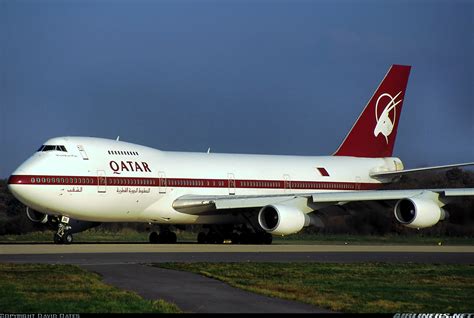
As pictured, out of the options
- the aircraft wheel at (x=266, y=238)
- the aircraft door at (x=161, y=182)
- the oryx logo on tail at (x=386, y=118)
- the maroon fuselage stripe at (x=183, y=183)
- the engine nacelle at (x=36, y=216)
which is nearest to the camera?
the maroon fuselage stripe at (x=183, y=183)

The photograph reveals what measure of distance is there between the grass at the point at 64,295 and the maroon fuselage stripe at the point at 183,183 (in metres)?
13.5

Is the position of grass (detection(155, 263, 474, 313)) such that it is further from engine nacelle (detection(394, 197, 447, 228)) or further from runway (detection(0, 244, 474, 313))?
engine nacelle (detection(394, 197, 447, 228))

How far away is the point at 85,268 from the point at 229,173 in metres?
18.6

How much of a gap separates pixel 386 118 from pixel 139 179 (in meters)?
15.8

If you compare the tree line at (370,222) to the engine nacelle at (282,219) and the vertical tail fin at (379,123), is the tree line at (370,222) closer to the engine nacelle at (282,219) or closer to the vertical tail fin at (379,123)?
the vertical tail fin at (379,123)

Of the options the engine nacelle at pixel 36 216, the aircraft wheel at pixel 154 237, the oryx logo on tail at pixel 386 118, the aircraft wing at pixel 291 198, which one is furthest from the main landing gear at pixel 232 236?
the oryx logo on tail at pixel 386 118

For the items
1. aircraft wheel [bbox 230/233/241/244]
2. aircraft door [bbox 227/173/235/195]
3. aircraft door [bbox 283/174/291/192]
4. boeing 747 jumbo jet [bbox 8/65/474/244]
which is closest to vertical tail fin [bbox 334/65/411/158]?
boeing 747 jumbo jet [bbox 8/65/474/244]

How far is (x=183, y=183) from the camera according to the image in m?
37.9

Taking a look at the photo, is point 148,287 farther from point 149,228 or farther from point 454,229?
point 454,229

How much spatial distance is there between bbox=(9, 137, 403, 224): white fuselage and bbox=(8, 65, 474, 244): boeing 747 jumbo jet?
0.04m

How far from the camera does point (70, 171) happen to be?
34.7m

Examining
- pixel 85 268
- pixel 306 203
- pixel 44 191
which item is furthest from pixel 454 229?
pixel 85 268

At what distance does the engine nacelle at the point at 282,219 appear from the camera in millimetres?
35156

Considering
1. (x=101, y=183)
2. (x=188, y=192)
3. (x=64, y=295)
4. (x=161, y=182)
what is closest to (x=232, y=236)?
(x=188, y=192)
